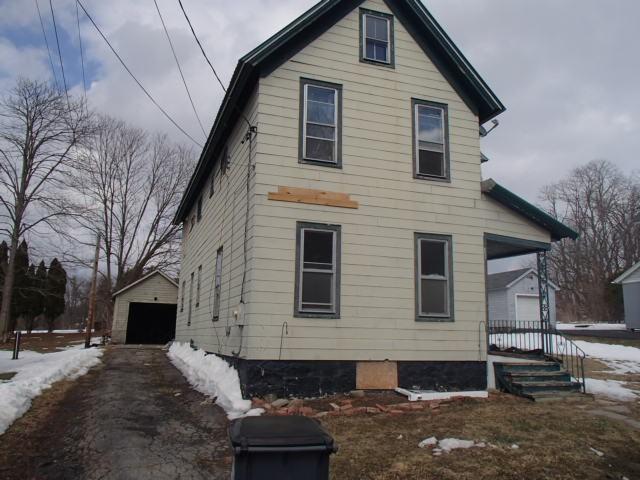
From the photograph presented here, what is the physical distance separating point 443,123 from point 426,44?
71.5 inches

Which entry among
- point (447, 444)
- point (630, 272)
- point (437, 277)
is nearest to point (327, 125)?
point (437, 277)

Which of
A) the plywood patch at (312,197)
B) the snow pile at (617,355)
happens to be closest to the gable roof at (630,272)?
the snow pile at (617,355)

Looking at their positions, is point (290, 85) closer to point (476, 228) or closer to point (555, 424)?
point (476, 228)

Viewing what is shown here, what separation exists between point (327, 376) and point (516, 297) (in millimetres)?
29969

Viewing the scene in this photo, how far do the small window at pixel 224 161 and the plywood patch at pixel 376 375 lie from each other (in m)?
6.01

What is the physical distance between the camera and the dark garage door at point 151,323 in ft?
105

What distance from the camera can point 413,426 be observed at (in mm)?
7238

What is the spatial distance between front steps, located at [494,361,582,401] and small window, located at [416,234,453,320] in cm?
168

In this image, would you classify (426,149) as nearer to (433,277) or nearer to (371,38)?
(371,38)

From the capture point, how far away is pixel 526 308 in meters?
36.2

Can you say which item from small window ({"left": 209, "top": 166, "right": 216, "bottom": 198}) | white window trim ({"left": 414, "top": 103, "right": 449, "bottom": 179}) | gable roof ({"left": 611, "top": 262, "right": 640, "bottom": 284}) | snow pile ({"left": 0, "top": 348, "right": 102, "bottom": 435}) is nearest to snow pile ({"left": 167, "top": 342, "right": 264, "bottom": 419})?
snow pile ({"left": 0, "top": 348, "right": 102, "bottom": 435})

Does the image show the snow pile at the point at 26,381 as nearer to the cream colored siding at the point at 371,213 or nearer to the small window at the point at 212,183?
the cream colored siding at the point at 371,213

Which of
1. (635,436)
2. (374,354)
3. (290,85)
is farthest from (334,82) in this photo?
(635,436)

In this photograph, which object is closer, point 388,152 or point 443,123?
point 388,152
